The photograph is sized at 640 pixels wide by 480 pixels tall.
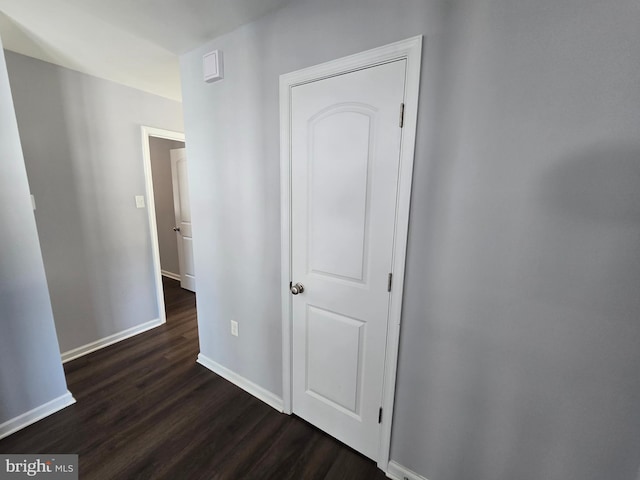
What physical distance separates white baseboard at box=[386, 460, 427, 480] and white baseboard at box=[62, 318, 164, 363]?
2664 mm

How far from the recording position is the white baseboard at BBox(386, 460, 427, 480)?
1.33m

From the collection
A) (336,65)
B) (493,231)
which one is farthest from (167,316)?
(493,231)

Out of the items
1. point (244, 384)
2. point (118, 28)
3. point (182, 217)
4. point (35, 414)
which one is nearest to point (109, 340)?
point (35, 414)

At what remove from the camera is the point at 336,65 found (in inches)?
49.1

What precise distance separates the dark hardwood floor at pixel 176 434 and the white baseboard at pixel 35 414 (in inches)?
1.7

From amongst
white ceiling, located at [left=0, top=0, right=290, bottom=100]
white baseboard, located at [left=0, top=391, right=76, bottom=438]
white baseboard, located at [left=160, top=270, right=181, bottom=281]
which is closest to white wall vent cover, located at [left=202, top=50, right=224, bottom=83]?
white ceiling, located at [left=0, top=0, right=290, bottom=100]

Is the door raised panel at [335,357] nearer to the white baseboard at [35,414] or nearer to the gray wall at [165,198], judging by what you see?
the white baseboard at [35,414]

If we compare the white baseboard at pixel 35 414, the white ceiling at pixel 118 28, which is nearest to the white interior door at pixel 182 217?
the white ceiling at pixel 118 28

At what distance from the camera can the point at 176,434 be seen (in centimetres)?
161

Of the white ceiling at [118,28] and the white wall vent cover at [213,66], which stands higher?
the white ceiling at [118,28]

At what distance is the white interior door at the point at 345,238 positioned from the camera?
1.19 meters

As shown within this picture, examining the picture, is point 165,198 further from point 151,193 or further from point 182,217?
point 151,193

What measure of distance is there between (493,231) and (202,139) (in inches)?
74.5

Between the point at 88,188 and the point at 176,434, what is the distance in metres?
2.14
